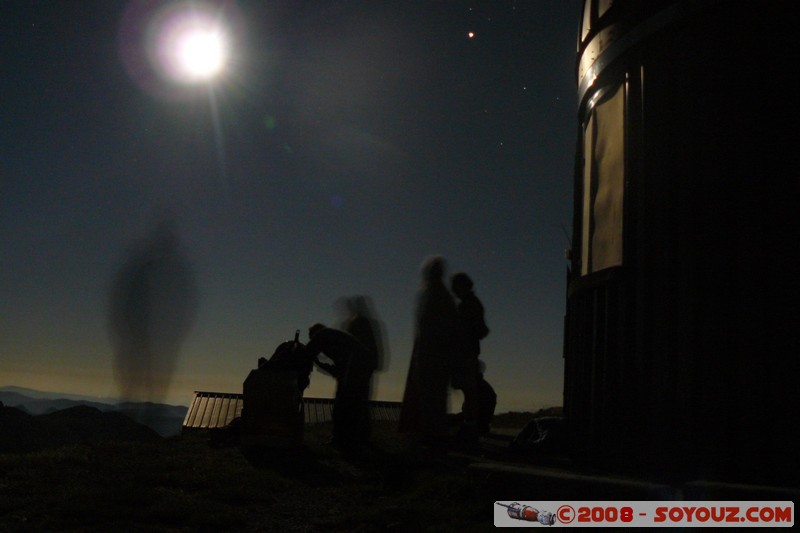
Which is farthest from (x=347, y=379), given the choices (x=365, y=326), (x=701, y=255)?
(x=701, y=255)

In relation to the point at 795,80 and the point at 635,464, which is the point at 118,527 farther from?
the point at 795,80

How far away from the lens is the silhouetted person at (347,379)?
286 inches

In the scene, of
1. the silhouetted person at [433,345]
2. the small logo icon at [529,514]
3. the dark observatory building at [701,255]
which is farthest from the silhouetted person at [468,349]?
the small logo icon at [529,514]

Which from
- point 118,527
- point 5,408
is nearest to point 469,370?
point 118,527

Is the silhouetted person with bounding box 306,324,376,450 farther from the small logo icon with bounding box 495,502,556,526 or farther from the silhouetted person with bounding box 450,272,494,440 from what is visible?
the small logo icon with bounding box 495,502,556,526

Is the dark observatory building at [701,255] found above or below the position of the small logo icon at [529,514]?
above

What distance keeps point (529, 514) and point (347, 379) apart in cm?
363

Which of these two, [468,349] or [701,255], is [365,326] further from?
[701,255]

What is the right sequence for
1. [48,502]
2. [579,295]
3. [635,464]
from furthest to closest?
[579,295] < [635,464] < [48,502]

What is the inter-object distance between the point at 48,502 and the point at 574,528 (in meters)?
3.42

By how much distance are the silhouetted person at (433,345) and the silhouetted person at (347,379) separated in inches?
37.3

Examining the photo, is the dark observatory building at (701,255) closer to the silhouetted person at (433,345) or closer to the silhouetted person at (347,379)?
the silhouetted person at (433,345)

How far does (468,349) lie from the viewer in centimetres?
680

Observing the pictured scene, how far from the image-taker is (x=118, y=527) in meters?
3.97
